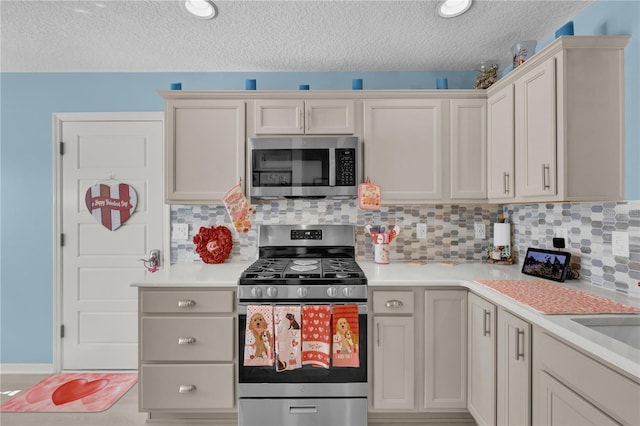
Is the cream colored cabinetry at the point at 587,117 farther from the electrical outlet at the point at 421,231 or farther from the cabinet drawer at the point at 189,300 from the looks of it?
the cabinet drawer at the point at 189,300

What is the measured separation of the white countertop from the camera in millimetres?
1015

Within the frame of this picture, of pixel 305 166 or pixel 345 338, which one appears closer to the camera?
pixel 345 338

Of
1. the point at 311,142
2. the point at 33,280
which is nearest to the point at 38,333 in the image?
the point at 33,280

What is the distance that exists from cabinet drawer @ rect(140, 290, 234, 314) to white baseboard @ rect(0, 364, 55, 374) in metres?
1.58

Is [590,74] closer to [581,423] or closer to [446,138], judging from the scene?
[446,138]

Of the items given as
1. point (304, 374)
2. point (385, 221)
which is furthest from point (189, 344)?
point (385, 221)

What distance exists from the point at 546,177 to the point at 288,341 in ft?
5.42

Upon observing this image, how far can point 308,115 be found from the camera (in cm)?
236

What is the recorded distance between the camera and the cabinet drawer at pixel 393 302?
6.57ft

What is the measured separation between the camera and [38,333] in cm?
279

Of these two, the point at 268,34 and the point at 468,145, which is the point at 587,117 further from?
the point at 268,34

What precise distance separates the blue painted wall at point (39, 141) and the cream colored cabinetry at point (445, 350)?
1.72 metres

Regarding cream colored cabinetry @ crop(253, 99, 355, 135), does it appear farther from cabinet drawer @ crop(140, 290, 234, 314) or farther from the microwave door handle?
cabinet drawer @ crop(140, 290, 234, 314)

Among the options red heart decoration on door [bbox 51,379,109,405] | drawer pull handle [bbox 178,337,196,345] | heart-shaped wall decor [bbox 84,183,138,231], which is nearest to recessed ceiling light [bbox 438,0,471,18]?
drawer pull handle [bbox 178,337,196,345]
